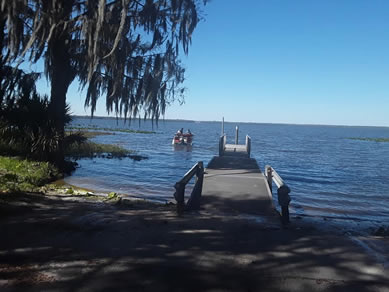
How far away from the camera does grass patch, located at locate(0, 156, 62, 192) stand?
8.12 m

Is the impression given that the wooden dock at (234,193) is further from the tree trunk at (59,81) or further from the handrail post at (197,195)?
the tree trunk at (59,81)

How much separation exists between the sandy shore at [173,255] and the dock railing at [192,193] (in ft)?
2.93

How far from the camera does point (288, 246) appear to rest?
14.4 ft

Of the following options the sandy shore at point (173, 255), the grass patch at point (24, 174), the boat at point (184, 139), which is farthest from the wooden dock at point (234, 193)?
the boat at point (184, 139)

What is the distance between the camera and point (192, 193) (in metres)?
9.12

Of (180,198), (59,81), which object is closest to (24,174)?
(59,81)

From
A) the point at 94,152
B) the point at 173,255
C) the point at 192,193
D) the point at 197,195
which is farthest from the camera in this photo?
the point at 94,152

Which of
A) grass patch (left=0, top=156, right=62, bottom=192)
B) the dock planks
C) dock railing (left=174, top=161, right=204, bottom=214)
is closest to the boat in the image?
the dock planks

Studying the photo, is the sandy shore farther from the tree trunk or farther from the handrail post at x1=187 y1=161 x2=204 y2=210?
the tree trunk

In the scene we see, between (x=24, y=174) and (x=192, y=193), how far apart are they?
4982mm

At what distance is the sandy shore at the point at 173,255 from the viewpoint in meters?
3.29

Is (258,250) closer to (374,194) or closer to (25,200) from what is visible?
(25,200)

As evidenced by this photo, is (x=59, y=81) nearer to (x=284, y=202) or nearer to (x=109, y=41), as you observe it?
(x=109, y=41)

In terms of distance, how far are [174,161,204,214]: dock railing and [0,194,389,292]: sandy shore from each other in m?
0.89
